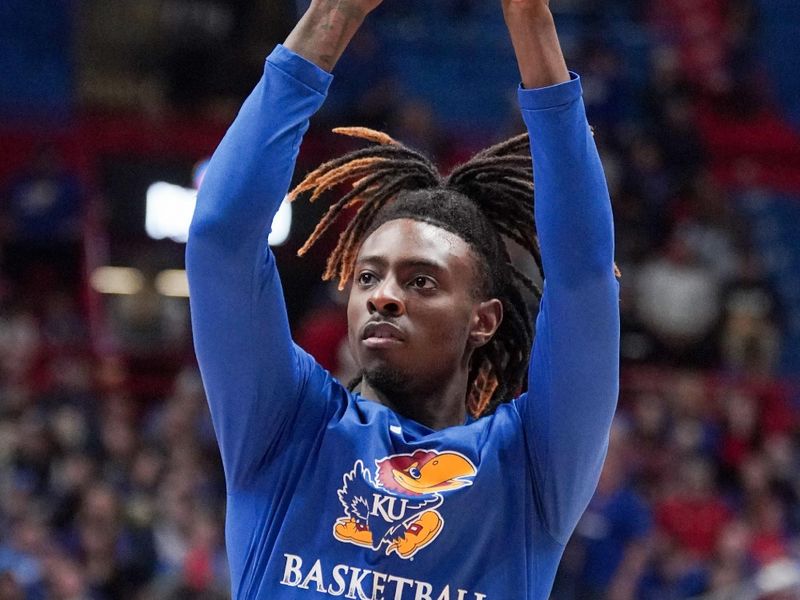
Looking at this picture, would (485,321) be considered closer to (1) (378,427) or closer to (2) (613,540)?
(1) (378,427)

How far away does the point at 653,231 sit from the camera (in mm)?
9703

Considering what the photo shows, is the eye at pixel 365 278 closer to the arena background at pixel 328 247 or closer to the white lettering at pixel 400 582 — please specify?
the white lettering at pixel 400 582

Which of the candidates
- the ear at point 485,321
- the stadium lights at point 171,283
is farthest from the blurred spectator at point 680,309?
the ear at point 485,321

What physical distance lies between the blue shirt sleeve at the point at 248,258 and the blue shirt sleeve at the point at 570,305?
17.1 inches

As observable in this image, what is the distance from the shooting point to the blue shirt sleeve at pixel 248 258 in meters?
2.44

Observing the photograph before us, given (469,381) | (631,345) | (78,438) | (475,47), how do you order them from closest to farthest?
(469,381), (78,438), (631,345), (475,47)

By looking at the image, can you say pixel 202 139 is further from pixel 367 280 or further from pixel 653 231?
pixel 367 280

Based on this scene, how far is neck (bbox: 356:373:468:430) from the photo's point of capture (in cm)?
290

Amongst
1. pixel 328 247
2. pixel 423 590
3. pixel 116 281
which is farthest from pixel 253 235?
pixel 116 281

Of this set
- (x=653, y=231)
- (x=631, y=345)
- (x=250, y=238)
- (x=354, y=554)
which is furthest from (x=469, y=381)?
(x=653, y=231)

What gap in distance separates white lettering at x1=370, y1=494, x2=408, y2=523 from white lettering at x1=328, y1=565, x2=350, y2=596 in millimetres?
117

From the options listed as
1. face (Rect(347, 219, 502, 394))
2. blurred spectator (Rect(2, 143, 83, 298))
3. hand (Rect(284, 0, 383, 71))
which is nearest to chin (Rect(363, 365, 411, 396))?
face (Rect(347, 219, 502, 394))

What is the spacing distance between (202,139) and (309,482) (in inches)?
288

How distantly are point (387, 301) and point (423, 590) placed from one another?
57cm
